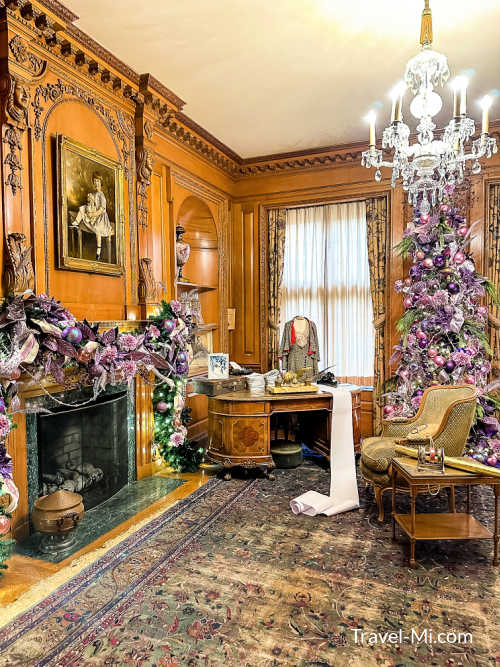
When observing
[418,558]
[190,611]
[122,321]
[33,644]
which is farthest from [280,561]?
[122,321]

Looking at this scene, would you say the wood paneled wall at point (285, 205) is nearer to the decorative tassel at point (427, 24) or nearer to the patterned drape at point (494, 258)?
the patterned drape at point (494, 258)

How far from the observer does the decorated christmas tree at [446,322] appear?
15.2 feet

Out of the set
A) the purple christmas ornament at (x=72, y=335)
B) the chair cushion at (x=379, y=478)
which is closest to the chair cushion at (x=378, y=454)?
the chair cushion at (x=379, y=478)

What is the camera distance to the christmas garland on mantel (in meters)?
2.65

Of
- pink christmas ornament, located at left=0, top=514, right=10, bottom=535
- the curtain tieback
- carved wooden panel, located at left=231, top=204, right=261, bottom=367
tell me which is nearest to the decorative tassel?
the curtain tieback

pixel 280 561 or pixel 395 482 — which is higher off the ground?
pixel 395 482

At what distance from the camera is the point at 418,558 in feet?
9.53

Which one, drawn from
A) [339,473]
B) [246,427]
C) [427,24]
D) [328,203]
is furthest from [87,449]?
[328,203]

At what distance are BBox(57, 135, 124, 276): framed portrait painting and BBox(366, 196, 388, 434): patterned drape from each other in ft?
10.2

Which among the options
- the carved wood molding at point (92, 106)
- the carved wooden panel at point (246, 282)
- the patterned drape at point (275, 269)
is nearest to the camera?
the carved wood molding at point (92, 106)

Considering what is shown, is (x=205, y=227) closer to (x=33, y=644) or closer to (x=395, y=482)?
(x=395, y=482)

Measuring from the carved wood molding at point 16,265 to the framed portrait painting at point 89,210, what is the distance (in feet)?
1.18

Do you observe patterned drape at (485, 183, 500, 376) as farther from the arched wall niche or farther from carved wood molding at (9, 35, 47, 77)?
carved wood molding at (9, 35, 47, 77)

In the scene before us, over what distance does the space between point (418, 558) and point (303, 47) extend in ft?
12.5
